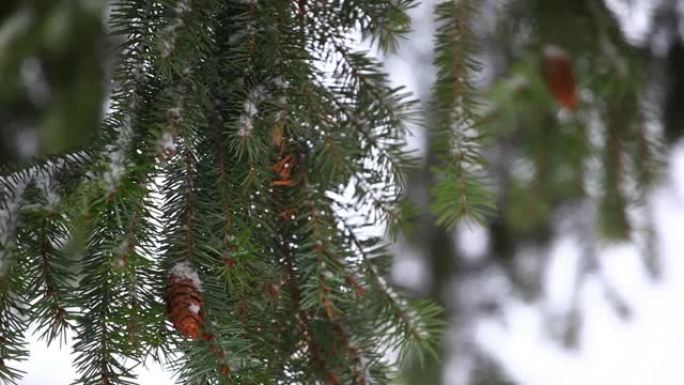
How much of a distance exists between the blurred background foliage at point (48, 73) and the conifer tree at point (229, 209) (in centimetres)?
62

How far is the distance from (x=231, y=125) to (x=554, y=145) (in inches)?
40.2

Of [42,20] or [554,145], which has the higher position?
[42,20]

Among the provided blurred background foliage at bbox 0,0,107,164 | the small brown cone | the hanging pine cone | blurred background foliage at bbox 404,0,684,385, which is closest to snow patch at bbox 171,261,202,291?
the hanging pine cone

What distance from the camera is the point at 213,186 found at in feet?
2.36

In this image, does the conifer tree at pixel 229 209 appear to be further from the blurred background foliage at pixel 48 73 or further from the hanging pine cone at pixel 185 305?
the blurred background foliage at pixel 48 73

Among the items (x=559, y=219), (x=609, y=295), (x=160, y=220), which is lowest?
(x=160, y=220)

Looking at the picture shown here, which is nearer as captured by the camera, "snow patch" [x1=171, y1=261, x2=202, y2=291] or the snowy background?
"snow patch" [x1=171, y1=261, x2=202, y2=291]

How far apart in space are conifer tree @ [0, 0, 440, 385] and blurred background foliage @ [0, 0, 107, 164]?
62cm

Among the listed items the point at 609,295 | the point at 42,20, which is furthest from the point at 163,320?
the point at 609,295

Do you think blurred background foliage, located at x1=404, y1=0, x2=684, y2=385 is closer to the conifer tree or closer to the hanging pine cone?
the conifer tree

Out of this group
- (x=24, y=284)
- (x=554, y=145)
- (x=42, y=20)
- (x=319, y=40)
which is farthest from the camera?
(x=554, y=145)

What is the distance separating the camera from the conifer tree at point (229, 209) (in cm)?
65

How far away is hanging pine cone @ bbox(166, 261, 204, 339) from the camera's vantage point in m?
0.63

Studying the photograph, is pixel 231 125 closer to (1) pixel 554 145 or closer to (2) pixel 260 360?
(2) pixel 260 360
